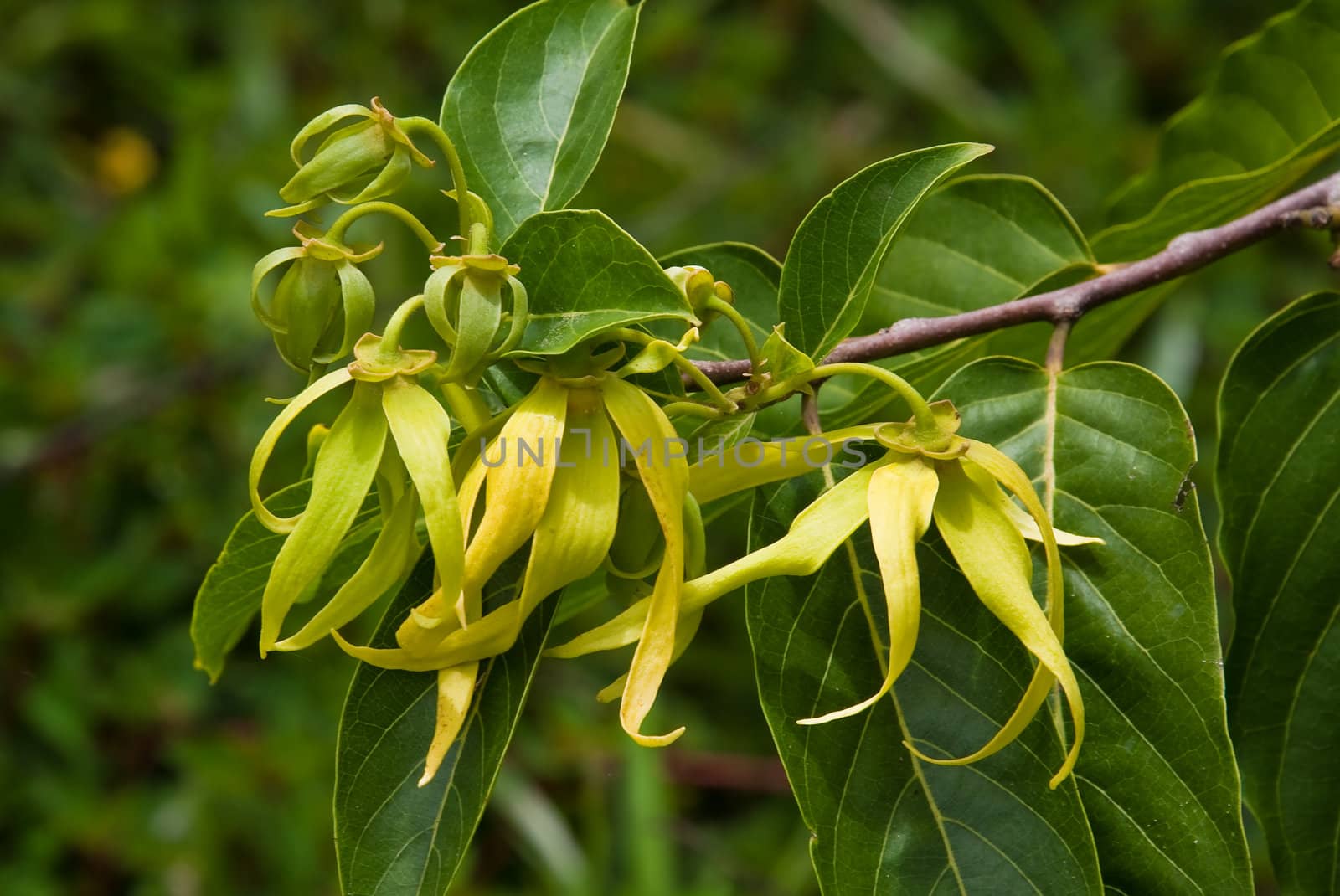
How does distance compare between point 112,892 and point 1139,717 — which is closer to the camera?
point 1139,717

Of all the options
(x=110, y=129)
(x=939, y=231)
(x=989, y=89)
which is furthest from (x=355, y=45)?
(x=939, y=231)

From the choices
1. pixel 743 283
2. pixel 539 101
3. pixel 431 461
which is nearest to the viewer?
pixel 431 461

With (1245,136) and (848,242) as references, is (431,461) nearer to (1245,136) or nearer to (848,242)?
(848,242)

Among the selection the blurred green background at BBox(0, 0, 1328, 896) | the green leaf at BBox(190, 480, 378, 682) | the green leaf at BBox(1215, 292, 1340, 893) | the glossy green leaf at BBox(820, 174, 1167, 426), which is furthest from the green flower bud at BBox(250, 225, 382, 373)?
the blurred green background at BBox(0, 0, 1328, 896)

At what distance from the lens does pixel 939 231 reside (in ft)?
3.72

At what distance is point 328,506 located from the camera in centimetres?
63

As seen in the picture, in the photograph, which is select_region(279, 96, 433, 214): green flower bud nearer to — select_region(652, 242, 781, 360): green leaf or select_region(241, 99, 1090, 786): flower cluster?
select_region(241, 99, 1090, 786): flower cluster

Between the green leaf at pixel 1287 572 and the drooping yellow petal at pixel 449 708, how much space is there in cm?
57

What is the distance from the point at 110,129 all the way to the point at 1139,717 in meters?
3.11

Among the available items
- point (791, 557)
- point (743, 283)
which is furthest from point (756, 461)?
point (743, 283)

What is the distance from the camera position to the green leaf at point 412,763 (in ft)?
2.32

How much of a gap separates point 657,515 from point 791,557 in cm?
8

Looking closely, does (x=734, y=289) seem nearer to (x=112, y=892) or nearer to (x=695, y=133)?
(x=112, y=892)

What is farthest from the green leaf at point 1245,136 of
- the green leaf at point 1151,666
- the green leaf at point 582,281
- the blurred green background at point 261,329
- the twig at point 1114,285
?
the blurred green background at point 261,329
